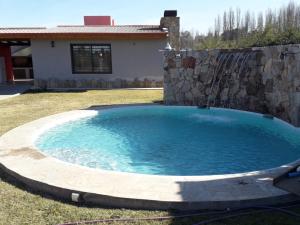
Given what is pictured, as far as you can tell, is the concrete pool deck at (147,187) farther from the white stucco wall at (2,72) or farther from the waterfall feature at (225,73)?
the white stucco wall at (2,72)

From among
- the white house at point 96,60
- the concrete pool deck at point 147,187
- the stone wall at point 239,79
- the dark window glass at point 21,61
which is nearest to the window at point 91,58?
→ the white house at point 96,60

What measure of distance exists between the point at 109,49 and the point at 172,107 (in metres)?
9.54

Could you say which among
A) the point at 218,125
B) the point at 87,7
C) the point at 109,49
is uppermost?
the point at 87,7

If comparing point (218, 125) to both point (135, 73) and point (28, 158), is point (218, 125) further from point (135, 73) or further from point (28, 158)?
point (135, 73)

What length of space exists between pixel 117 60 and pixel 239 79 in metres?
10.7

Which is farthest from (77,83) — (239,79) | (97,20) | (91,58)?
(97,20)

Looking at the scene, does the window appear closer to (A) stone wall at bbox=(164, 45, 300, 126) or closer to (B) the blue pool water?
(A) stone wall at bbox=(164, 45, 300, 126)

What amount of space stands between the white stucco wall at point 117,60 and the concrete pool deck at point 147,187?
50.3 ft

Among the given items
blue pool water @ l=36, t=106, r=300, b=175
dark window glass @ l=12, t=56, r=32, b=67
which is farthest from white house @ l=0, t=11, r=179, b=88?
dark window glass @ l=12, t=56, r=32, b=67

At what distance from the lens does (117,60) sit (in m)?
21.1

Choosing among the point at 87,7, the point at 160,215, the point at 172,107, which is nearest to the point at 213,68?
the point at 172,107

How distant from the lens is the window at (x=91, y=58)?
21.2m

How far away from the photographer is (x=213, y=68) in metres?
12.9

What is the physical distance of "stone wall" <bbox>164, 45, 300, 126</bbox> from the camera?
31.3 feet
